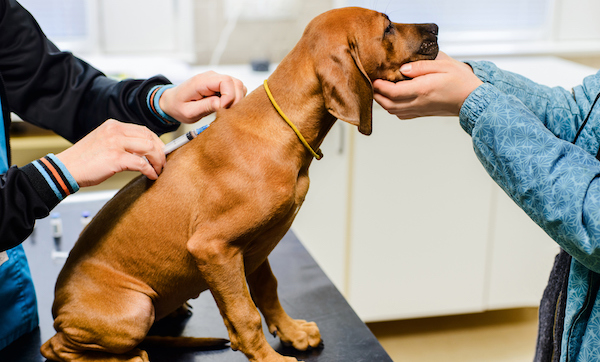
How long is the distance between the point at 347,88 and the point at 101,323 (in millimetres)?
560

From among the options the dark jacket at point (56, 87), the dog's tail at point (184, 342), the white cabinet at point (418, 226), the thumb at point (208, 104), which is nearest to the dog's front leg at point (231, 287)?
the dog's tail at point (184, 342)

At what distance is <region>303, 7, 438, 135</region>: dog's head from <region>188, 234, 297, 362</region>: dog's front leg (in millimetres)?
293

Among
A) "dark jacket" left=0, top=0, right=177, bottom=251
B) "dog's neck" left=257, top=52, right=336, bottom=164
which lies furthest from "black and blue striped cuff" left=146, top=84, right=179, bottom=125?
"dog's neck" left=257, top=52, right=336, bottom=164

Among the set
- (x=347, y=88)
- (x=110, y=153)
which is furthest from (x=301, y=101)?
(x=110, y=153)

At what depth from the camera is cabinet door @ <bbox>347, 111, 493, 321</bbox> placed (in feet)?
7.86

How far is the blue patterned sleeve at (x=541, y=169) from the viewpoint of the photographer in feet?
2.82

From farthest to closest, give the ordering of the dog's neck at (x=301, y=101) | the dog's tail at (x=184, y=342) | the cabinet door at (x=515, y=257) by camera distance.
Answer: the cabinet door at (x=515, y=257) < the dog's tail at (x=184, y=342) < the dog's neck at (x=301, y=101)

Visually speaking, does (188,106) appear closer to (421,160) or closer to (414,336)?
(421,160)

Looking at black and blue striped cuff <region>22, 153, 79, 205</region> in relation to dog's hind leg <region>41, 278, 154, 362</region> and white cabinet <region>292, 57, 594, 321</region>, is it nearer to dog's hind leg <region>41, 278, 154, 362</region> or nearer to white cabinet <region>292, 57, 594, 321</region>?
dog's hind leg <region>41, 278, 154, 362</region>

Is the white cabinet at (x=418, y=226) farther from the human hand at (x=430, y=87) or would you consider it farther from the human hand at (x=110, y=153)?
the human hand at (x=110, y=153)

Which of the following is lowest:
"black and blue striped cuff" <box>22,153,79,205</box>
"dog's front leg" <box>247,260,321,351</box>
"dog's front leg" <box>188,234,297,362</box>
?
"dog's front leg" <box>247,260,321,351</box>

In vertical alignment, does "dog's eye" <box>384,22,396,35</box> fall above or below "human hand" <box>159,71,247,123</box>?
above

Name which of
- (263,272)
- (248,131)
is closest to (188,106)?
(248,131)

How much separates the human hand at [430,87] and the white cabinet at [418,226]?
4.29ft
